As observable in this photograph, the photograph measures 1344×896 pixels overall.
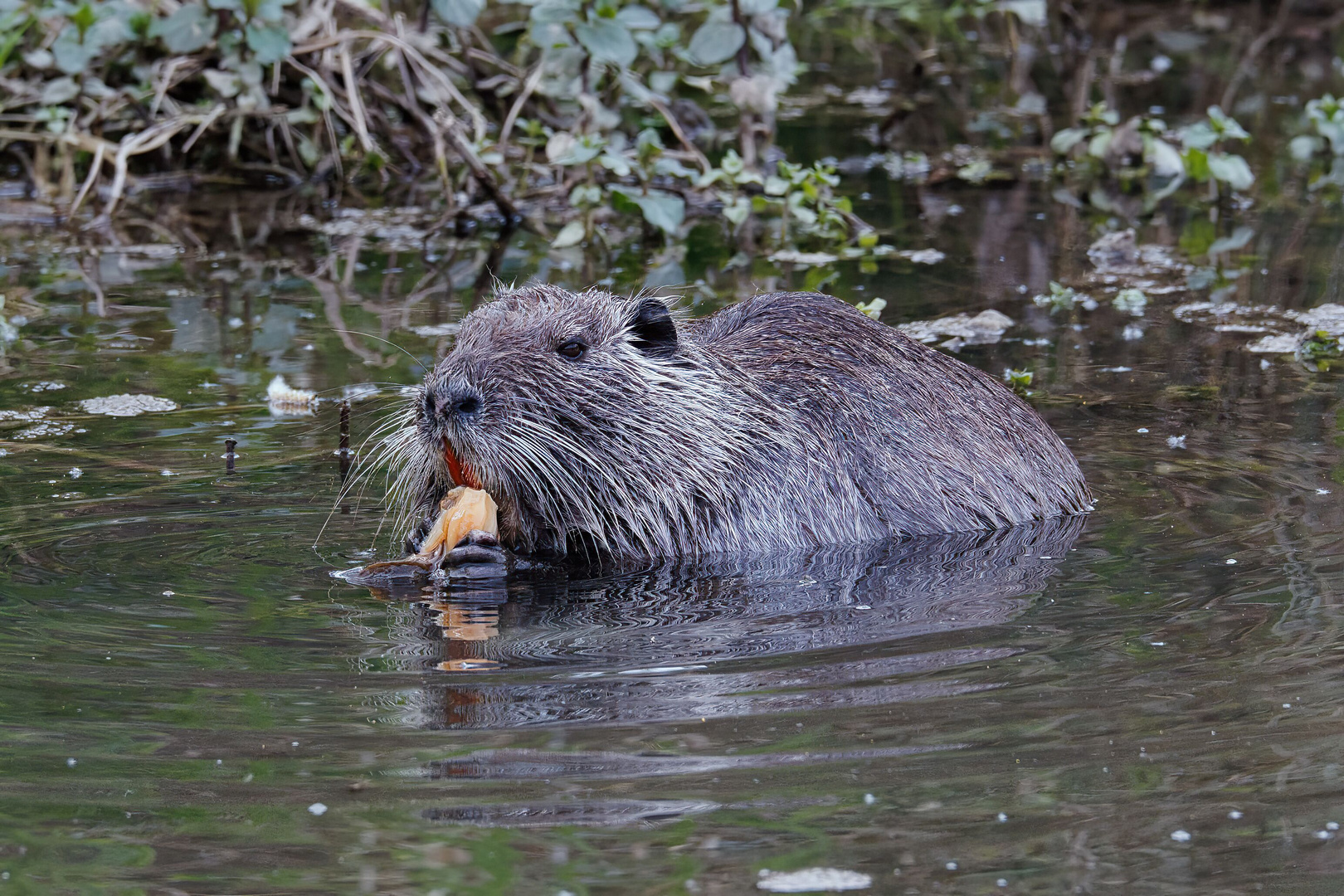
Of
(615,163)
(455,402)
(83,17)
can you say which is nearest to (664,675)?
(455,402)

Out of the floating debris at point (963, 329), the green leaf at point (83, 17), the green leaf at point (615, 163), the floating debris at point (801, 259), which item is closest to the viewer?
the floating debris at point (963, 329)

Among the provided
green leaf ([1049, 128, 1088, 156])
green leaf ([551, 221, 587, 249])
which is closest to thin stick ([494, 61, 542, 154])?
green leaf ([551, 221, 587, 249])

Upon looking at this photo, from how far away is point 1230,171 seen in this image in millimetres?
9570

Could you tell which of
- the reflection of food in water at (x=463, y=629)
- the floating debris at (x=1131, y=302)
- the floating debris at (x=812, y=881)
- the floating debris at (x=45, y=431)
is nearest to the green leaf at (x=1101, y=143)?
the floating debris at (x=1131, y=302)

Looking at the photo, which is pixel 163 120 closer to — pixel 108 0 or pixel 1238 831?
pixel 108 0

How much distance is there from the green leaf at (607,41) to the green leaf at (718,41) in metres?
0.52

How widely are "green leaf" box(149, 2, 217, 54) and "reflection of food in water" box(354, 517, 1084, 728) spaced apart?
5513 mm

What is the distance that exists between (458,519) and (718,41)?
4.85m

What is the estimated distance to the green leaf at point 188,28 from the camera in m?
9.23

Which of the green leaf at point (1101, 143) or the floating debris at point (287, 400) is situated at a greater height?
the green leaf at point (1101, 143)

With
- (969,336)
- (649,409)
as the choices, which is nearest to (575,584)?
(649,409)

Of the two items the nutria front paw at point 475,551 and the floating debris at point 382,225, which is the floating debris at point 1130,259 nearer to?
the floating debris at point 382,225

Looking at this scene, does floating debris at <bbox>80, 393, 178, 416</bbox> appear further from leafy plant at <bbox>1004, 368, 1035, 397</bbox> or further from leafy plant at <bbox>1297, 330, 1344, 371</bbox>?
leafy plant at <bbox>1297, 330, 1344, 371</bbox>

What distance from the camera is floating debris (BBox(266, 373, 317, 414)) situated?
6273 millimetres
